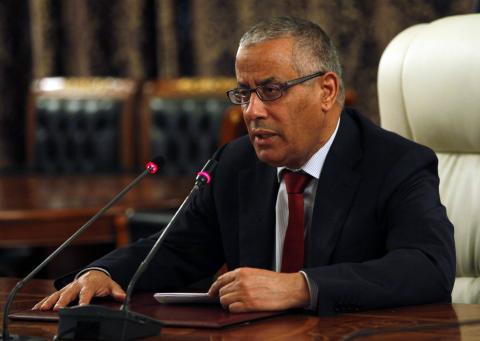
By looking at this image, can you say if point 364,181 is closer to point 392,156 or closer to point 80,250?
point 392,156

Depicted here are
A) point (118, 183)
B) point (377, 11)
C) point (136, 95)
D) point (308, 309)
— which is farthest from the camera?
point (136, 95)

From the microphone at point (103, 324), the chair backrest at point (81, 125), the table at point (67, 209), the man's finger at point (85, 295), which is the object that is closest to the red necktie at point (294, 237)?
the man's finger at point (85, 295)

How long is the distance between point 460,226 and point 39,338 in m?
1.28

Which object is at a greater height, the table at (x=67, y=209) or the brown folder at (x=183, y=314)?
the table at (x=67, y=209)

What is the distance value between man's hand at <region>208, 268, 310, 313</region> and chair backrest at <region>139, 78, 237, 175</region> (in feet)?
10.0

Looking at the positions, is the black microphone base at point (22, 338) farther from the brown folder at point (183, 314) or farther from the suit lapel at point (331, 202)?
the suit lapel at point (331, 202)

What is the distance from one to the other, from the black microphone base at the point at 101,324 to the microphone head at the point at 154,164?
451 mm

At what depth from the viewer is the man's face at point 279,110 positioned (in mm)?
2447

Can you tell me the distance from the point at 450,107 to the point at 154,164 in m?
0.90

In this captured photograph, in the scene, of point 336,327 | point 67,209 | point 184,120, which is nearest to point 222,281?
point 336,327

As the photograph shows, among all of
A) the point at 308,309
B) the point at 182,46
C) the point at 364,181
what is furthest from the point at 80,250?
the point at 308,309

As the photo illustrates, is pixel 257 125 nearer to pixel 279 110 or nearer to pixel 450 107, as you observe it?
pixel 279 110

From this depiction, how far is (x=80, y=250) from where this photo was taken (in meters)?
4.45

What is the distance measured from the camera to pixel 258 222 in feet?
8.61
